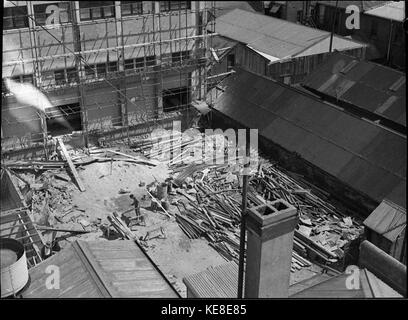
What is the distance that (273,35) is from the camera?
3681 cm

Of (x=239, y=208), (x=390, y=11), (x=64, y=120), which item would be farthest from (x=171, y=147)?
(x=390, y=11)

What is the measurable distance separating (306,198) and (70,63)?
12906 mm

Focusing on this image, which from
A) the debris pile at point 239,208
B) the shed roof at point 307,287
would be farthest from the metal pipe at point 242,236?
the debris pile at point 239,208

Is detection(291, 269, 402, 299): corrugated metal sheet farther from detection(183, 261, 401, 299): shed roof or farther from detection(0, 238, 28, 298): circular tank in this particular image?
detection(0, 238, 28, 298): circular tank

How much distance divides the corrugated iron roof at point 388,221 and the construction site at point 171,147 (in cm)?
5

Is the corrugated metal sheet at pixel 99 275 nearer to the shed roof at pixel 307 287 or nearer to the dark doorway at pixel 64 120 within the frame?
the shed roof at pixel 307 287

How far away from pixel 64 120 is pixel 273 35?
16125 mm

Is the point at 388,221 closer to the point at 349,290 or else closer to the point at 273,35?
the point at 349,290

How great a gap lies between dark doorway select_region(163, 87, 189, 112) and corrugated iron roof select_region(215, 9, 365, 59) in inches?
272

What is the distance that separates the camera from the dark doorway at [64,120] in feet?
87.9

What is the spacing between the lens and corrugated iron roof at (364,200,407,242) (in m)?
17.8
